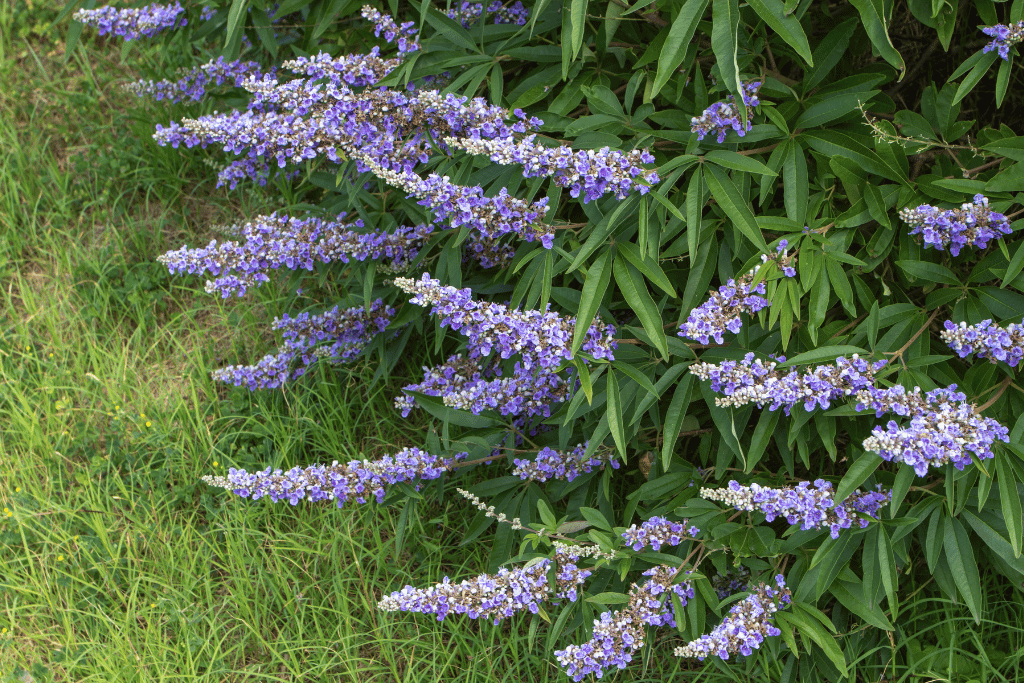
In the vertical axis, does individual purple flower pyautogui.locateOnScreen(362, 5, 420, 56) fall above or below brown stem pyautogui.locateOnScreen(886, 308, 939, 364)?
above

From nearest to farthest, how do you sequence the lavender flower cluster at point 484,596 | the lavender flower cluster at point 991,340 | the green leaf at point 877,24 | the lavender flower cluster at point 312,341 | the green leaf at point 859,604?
the green leaf at point 877,24 → the lavender flower cluster at point 991,340 → the lavender flower cluster at point 484,596 → the green leaf at point 859,604 → the lavender flower cluster at point 312,341

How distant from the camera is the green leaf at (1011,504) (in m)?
2.15

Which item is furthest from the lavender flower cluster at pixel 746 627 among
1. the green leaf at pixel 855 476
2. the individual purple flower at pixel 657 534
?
the green leaf at pixel 855 476

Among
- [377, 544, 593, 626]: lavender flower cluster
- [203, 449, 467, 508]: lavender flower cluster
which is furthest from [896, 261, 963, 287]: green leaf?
[203, 449, 467, 508]: lavender flower cluster

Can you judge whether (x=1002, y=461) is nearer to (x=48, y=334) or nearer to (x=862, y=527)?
(x=862, y=527)

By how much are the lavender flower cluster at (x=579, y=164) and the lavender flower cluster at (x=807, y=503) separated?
83 cm

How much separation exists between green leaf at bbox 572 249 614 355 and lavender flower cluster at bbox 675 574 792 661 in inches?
33.4

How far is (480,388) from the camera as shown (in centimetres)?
266

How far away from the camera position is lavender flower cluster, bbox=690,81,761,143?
2258 mm

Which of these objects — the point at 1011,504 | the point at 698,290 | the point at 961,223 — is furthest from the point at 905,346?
the point at 698,290

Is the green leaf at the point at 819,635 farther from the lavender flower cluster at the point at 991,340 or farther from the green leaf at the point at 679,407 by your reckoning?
the lavender flower cluster at the point at 991,340

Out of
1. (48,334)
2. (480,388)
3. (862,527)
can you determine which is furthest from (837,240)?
(48,334)

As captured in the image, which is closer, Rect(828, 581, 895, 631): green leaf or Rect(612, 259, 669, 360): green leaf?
Rect(612, 259, 669, 360): green leaf

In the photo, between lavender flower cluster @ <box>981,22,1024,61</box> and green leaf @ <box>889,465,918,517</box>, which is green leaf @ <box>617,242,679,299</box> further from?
lavender flower cluster @ <box>981,22,1024,61</box>
